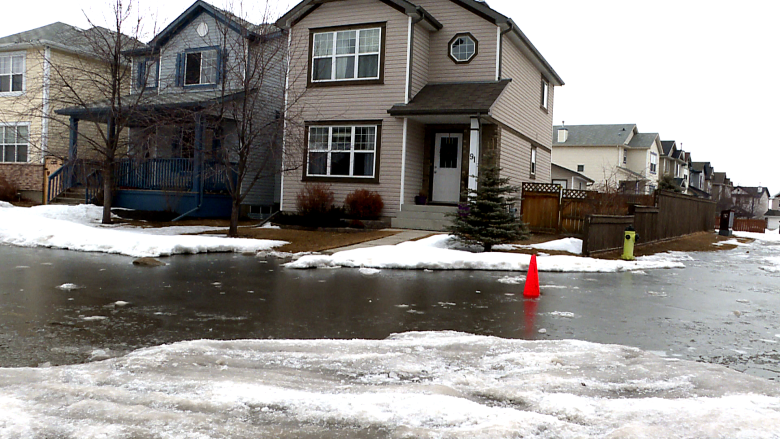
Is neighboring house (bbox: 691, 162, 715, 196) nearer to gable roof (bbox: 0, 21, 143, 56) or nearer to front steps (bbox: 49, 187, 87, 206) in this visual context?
gable roof (bbox: 0, 21, 143, 56)

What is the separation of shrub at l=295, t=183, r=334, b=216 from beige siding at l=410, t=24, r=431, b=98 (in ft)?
14.0

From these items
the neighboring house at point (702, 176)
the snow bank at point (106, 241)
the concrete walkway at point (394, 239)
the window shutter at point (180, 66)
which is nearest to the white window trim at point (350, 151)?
the concrete walkway at point (394, 239)

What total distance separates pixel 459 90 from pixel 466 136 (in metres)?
1.55

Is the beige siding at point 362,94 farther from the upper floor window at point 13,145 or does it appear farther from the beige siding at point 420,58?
the upper floor window at point 13,145

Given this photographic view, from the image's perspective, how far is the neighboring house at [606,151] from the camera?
55.3m

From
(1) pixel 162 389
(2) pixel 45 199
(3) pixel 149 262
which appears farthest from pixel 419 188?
(1) pixel 162 389

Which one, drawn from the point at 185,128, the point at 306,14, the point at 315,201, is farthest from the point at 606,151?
the point at 185,128

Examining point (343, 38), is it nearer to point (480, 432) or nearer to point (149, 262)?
point (149, 262)

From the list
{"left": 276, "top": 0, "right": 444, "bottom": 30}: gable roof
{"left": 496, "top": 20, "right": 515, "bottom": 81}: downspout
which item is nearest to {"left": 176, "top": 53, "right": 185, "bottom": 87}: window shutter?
{"left": 276, "top": 0, "right": 444, "bottom": 30}: gable roof

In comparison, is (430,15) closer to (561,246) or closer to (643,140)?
(561,246)

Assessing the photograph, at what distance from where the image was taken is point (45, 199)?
80.7 ft

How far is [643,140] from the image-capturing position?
58.4 meters

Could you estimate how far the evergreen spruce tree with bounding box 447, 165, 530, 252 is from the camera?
46.6 ft

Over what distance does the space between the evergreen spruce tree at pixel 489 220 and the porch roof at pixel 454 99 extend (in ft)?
14.1
